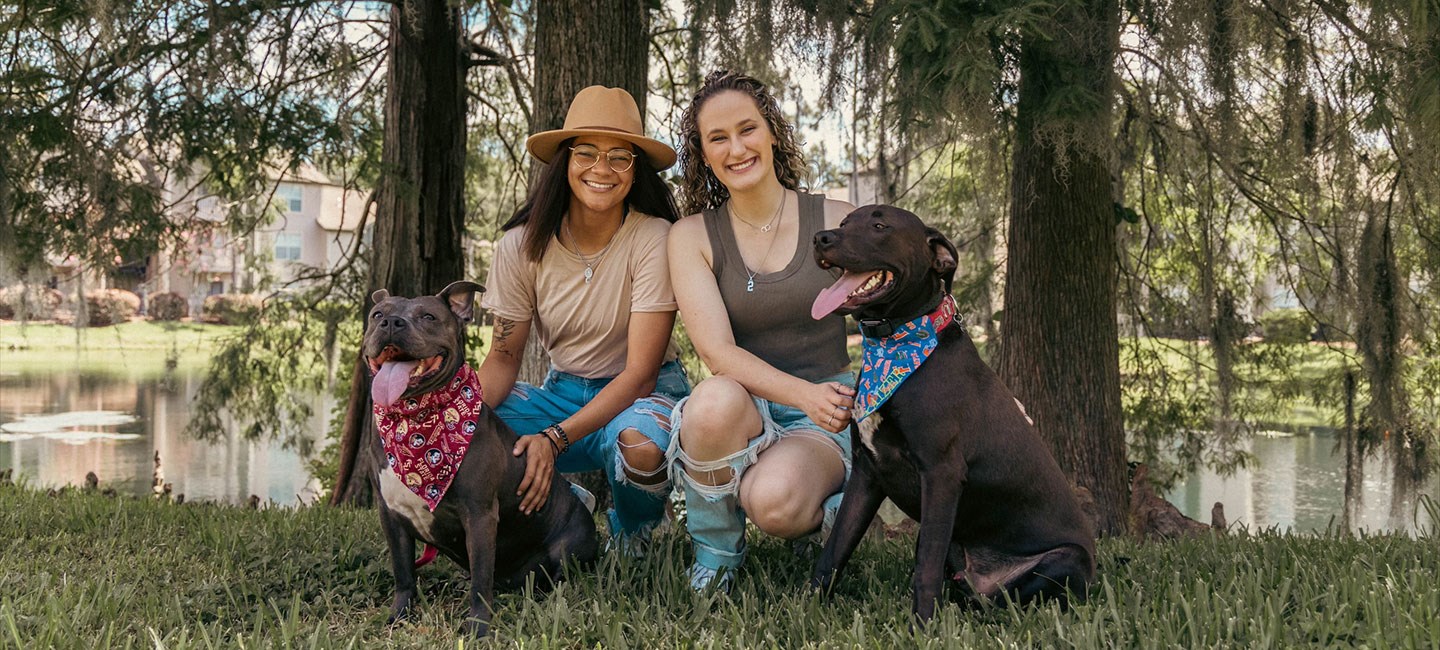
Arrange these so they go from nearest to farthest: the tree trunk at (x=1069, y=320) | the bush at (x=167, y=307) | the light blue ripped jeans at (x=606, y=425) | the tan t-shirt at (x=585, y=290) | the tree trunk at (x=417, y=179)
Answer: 1. the light blue ripped jeans at (x=606, y=425)
2. the tan t-shirt at (x=585, y=290)
3. the tree trunk at (x=1069, y=320)
4. the tree trunk at (x=417, y=179)
5. the bush at (x=167, y=307)

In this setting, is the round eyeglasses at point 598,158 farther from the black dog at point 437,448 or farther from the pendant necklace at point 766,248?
the black dog at point 437,448

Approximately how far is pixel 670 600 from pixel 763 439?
1.84 ft

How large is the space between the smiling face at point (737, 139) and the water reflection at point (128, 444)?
6791 millimetres

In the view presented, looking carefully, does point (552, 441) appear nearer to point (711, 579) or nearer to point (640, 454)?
point (640, 454)

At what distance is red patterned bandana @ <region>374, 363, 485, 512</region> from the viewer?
289 centimetres

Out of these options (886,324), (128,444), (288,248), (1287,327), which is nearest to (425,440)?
(886,324)

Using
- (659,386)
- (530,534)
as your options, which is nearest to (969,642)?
(530,534)

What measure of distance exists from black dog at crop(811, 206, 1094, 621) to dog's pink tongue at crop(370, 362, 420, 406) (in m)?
1.07

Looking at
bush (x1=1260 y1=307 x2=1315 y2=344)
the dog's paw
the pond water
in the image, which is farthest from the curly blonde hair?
the pond water

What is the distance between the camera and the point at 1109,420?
592 cm

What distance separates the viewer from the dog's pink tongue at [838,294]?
280cm

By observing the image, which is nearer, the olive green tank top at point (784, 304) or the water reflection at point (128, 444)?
the olive green tank top at point (784, 304)

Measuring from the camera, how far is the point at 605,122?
A: 369cm

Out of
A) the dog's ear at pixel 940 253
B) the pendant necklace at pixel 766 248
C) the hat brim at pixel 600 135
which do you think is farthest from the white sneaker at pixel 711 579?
the hat brim at pixel 600 135
